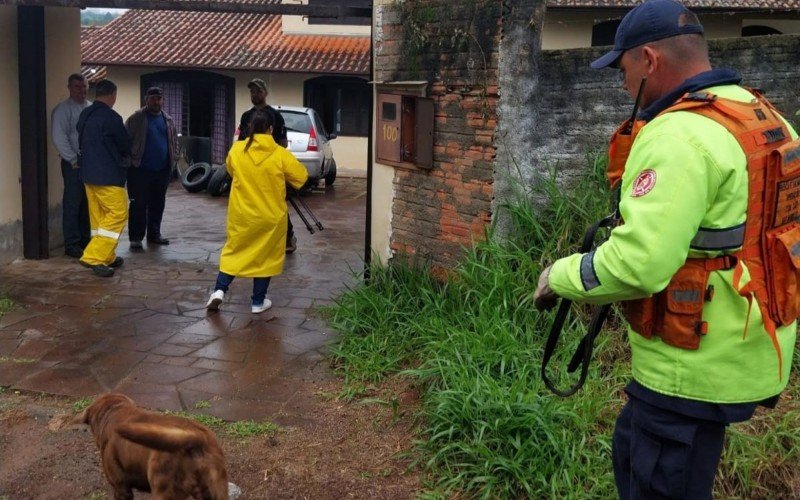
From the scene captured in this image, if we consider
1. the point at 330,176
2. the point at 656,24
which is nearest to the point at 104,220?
the point at 656,24

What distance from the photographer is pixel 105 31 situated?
22.7 meters

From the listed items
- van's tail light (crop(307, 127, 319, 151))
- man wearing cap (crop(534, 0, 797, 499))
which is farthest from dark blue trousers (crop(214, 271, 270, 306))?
van's tail light (crop(307, 127, 319, 151))

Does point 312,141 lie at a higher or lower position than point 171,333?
higher

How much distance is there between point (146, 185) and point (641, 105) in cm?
774

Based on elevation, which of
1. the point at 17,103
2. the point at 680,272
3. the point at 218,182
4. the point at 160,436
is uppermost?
the point at 17,103

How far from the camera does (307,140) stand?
51.0ft

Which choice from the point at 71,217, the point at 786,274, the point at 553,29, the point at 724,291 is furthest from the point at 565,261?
the point at 553,29

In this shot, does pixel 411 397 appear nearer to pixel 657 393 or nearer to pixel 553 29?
pixel 657 393

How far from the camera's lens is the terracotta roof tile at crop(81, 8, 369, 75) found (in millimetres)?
20172

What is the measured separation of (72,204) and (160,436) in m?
6.29

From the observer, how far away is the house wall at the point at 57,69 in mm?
8852

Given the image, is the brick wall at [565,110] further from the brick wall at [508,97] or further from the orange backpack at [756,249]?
the orange backpack at [756,249]

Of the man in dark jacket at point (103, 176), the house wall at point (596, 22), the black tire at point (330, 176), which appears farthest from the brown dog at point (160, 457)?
the house wall at point (596, 22)

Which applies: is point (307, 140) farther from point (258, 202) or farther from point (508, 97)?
point (508, 97)
